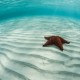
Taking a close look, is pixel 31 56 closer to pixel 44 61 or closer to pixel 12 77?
pixel 44 61

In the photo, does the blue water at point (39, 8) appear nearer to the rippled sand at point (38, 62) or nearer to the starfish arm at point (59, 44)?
the rippled sand at point (38, 62)

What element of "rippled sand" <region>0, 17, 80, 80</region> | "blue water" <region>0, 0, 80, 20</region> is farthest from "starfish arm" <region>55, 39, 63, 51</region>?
"blue water" <region>0, 0, 80, 20</region>

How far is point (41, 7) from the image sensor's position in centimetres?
1159

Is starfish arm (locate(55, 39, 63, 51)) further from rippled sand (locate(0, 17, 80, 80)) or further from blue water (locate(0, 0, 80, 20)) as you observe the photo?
blue water (locate(0, 0, 80, 20))

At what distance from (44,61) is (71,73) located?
62 centimetres

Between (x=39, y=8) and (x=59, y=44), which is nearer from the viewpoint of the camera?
(x=59, y=44)

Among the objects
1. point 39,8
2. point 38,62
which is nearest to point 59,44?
point 38,62

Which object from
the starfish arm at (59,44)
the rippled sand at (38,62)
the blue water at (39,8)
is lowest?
the rippled sand at (38,62)

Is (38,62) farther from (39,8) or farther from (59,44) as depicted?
(39,8)

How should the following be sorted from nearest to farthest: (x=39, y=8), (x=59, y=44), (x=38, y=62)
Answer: (x=38, y=62) < (x=59, y=44) < (x=39, y=8)

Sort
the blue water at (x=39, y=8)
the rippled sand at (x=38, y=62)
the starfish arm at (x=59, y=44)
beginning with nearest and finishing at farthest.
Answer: the rippled sand at (x=38, y=62), the starfish arm at (x=59, y=44), the blue water at (x=39, y=8)

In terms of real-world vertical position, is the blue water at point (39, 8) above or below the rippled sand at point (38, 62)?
above

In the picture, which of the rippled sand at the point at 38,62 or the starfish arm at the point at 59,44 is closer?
the rippled sand at the point at 38,62

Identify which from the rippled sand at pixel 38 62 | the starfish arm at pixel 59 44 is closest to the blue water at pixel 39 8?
the rippled sand at pixel 38 62
